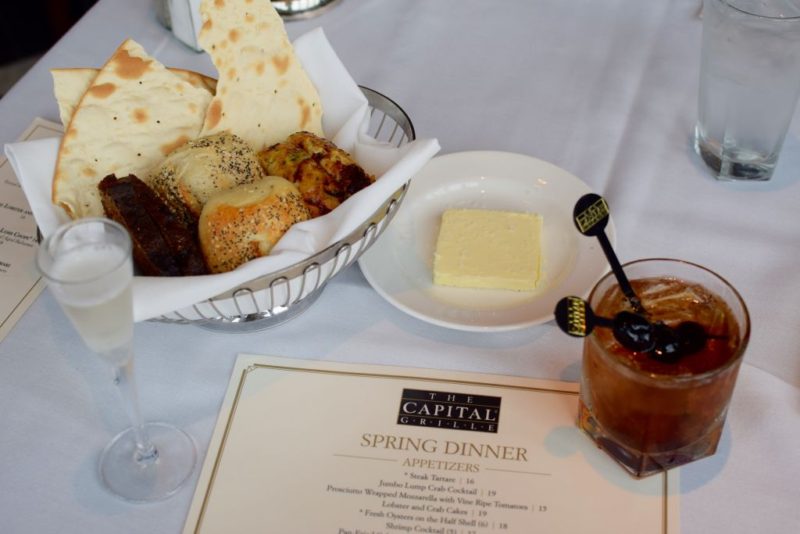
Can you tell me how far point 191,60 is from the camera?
1330mm

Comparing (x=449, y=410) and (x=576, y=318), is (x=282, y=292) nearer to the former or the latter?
(x=449, y=410)

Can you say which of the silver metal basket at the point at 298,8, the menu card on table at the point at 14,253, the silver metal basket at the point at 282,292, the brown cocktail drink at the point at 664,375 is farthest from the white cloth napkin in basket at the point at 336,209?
the silver metal basket at the point at 298,8

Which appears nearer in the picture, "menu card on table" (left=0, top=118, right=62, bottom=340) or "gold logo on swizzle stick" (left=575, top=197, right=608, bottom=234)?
"gold logo on swizzle stick" (left=575, top=197, right=608, bottom=234)

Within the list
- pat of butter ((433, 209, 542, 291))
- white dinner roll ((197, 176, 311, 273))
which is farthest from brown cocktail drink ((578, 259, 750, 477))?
white dinner roll ((197, 176, 311, 273))

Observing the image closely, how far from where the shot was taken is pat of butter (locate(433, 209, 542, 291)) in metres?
0.94

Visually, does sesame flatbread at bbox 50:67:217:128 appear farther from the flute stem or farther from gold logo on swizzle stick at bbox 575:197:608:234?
→ gold logo on swizzle stick at bbox 575:197:608:234

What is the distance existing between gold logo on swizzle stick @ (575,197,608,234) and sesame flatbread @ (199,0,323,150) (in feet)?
1.39

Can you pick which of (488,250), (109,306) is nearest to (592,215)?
(488,250)

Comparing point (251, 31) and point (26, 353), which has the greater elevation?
point (251, 31)

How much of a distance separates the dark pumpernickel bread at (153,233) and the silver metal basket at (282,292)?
0.05 meters

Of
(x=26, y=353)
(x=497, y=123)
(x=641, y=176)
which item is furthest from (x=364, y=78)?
(x=26, y=353)

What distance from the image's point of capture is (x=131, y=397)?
0.77m

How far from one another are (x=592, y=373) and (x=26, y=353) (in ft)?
2.01

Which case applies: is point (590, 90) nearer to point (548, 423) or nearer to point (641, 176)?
point (641, 176)
